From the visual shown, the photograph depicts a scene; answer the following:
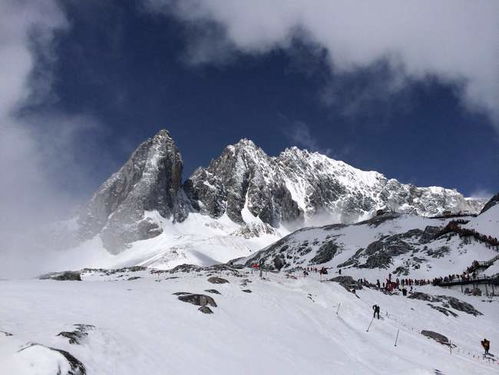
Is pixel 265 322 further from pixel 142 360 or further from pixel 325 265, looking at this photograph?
pixel 325 265

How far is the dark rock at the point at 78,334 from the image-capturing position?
15741mm

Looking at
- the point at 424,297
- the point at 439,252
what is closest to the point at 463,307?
the point at 424,297

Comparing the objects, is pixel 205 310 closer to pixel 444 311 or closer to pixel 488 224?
pixel 444 311

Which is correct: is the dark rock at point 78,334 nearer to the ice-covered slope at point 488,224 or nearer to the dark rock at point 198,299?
the dark rock at point 198,299

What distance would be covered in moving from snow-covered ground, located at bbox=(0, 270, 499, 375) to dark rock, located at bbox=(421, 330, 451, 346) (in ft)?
3.18

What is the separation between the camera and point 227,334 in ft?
79.2

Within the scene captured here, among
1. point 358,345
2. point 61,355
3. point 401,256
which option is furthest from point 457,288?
point 61,355

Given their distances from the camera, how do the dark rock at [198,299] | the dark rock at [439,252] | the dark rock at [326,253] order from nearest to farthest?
the dark rock at [198,299], the dark rock at [439,252], the dark rock at [326,253]

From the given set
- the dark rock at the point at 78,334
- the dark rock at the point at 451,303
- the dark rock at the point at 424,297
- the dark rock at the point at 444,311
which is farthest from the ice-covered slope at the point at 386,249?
the dark rock at the point at 78,334

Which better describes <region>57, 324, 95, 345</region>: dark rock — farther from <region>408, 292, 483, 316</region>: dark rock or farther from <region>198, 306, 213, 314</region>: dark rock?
<region>408, 292, 483, 316</region>: dark rock

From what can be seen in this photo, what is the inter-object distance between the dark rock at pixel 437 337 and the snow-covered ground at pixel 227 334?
3.18ft

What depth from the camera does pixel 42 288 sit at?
27.4 metres

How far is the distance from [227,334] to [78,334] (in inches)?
376

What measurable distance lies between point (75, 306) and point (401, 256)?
2994 inches
